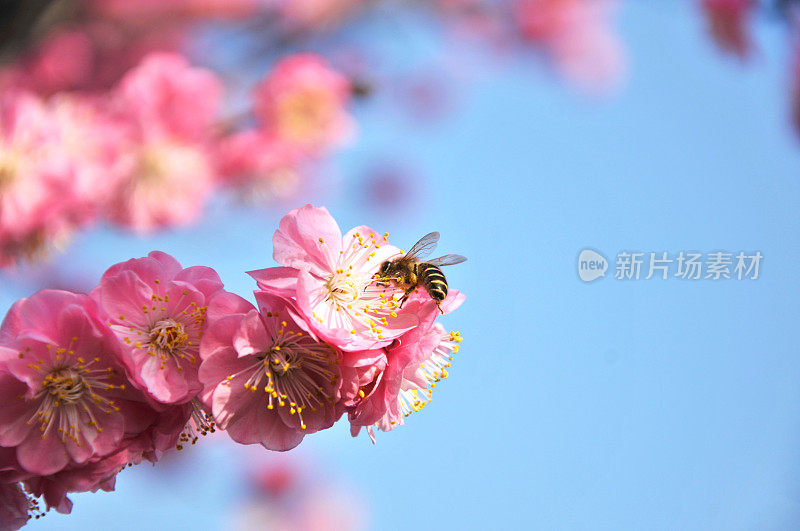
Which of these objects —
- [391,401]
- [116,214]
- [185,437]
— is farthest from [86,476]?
[116,214]

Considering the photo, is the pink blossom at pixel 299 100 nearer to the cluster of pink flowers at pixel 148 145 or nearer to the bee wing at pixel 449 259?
the cluster of pink flowers at pixel 148 145

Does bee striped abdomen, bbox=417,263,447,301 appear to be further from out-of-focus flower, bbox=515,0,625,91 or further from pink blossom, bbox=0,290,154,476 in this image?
out-of-focus flower, bbox=515,0,625,91

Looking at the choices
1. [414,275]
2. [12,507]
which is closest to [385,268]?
[414,275]

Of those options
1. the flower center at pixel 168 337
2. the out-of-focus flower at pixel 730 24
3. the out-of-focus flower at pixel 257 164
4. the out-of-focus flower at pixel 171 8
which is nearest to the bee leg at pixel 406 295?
the flower center at pixel 168 337

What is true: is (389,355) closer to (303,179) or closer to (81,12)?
(303,179)

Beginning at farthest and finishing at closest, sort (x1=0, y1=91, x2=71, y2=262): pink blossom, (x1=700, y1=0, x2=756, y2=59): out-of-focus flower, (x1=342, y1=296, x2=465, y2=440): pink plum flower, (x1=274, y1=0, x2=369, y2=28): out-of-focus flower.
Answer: (x1=700, y1=0, x2=756, y2=59): out-of-focus flower, (x1=274, y1=0, x2=369, y2=28): out-of-focus flower, (x1=0, y1=91, x2=71, y2=262): pink blossom, (x1=342, y1=296, x2=465, y2=440): pink plum flower
